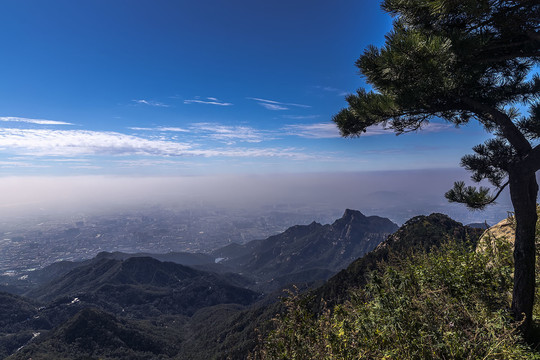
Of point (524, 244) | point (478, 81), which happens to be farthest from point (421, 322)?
point (478, 81)

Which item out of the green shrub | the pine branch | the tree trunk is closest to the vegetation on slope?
the green shrub

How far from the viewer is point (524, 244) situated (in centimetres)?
566

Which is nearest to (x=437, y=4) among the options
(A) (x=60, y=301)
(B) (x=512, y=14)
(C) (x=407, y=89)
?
(C) (x=407, y=89)

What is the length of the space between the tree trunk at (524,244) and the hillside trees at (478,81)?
16 millimetres

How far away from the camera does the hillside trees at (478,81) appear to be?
17.4ft

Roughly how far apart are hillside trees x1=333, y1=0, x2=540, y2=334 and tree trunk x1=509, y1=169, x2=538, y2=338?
2 cm

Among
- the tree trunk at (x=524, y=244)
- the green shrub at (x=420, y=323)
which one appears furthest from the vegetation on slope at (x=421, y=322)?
the tree trunk at (x=524, y=244)

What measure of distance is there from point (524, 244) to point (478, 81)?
4.19 metres

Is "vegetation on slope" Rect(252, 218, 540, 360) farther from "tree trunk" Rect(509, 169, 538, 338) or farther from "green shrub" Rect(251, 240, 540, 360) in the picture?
"tree trunk" Rect(509, 169, 538, 338)

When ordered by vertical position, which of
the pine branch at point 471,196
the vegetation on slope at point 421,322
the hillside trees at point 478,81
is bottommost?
the vegetation on slope at point 421,322

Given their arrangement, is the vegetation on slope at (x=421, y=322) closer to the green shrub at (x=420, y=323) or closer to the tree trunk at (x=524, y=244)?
the green shrub at (x=420, y=323)

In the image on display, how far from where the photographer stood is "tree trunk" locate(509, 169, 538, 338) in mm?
5543

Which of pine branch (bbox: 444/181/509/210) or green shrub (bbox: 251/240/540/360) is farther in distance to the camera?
pine branch (bbox: 444/181/509/210)

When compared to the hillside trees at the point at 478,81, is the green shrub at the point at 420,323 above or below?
below
